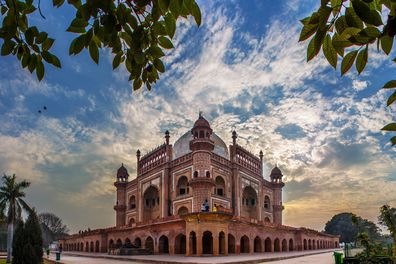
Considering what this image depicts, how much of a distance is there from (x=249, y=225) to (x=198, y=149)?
8501mm

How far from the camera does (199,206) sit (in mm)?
31141

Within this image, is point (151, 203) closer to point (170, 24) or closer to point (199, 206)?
point (199, 206)

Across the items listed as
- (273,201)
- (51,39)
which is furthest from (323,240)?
(51,39)

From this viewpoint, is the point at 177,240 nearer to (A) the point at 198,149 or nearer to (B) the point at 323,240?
(A) the point at 198,149

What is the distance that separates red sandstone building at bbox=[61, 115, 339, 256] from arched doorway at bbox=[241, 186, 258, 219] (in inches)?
4.4

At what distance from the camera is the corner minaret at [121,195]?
151ft

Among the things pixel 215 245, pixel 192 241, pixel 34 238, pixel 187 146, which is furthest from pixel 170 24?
pixel 187 146

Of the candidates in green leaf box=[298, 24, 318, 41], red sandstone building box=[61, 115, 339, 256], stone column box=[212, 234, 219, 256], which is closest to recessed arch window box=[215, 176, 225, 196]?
red sandstone building box=[61, 115, 339, 256]

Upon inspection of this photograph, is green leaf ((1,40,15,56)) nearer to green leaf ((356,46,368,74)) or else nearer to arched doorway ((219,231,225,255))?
green leaf ((356,46,368,74))

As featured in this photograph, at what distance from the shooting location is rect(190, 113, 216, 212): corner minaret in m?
31.4

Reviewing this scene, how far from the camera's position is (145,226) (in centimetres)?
3003

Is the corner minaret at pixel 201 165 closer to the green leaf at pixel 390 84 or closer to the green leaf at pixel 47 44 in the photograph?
the green leaf at pixel 47 44

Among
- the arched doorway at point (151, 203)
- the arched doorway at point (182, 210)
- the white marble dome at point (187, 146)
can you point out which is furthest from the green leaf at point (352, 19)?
the arched doorway at point (151, 203)

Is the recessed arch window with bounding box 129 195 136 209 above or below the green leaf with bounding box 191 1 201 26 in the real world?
above
